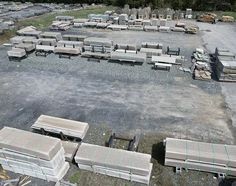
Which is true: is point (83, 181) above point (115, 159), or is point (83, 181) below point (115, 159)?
below

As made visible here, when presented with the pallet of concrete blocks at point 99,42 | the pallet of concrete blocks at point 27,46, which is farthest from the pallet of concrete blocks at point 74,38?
the pallet of concrete blocks at point 27,46

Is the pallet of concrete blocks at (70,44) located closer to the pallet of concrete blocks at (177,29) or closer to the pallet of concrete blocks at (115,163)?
the pallet of concrete blocks at (177,29)

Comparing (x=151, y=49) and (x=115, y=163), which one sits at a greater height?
(x=151, y=49)

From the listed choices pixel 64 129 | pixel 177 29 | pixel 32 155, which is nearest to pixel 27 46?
pixel 64 129

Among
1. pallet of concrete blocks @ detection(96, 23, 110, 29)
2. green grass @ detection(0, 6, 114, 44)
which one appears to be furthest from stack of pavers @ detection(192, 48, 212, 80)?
green grass @ detection(0, 6, 114, 44)

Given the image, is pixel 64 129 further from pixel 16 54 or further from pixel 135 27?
pixel 135 27

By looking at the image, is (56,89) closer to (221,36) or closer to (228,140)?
(228,140)

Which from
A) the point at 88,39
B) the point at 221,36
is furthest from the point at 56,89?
the point at 221,36

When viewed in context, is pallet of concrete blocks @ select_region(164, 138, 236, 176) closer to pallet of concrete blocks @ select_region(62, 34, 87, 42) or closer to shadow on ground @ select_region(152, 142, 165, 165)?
shadow on ground @ select_region(152, 142, 165, 165)
